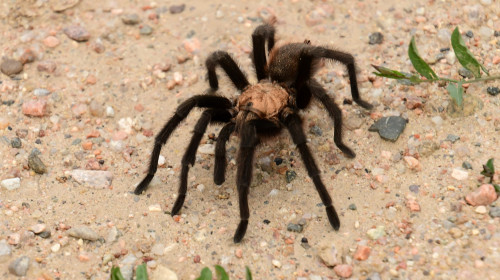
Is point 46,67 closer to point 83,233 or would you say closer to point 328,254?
point 83,233

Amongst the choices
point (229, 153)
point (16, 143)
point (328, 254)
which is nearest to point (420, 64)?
point (328, 254)

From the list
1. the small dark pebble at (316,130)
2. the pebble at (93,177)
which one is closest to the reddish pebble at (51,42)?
the pebble at (93,177)

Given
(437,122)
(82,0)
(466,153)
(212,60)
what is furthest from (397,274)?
(82,0)

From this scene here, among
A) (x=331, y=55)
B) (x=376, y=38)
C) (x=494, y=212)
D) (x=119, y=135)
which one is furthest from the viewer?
(x=376, y=38)

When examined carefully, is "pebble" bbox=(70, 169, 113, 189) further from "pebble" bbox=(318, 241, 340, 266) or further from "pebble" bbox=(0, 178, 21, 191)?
"pebble" bbox=(318, 241, 340, 266)

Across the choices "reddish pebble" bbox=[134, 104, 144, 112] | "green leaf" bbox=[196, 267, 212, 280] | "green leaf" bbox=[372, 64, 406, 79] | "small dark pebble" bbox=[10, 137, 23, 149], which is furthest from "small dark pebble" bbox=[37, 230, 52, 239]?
"green leaf" bbox=[372, 64, 406, 79]

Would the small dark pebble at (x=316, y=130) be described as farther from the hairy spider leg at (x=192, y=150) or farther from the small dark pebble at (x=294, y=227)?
the small dark pebble at (x=294, y=227)
